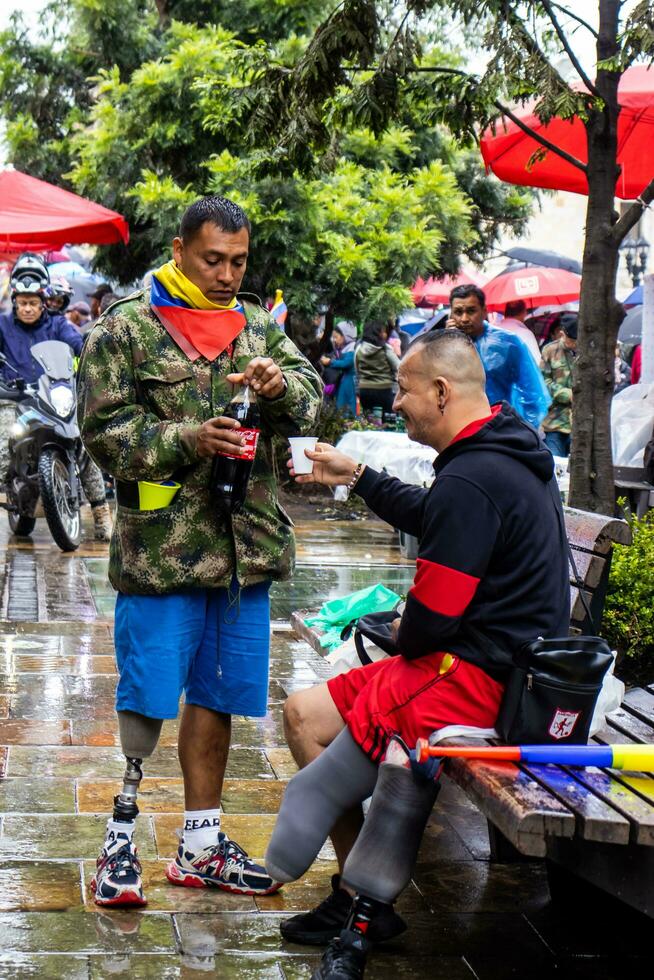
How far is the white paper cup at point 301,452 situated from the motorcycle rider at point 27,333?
6534mm

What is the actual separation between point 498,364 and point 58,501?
11.7ft

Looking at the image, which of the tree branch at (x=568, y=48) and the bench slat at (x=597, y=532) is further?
the tree branch at (x=568, y=48)

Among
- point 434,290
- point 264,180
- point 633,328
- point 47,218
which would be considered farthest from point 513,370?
point 434,290

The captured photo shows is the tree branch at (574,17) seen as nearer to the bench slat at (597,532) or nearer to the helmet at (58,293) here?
the bench slat at (597,532)

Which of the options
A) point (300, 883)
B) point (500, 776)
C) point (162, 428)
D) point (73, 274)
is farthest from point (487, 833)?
point (73, 274)

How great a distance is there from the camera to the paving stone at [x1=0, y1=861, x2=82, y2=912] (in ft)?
11.8

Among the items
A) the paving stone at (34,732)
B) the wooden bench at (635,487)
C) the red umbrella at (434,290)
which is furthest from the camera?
the red umbrella at (434,290)

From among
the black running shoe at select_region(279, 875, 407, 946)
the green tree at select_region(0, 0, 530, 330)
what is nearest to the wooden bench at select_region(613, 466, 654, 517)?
the green tree at select_region(0, 0, 530, 330)

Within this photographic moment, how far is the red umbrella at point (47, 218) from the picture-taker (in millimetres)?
12508

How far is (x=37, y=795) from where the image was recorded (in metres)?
4.46

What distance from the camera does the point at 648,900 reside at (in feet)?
9.53

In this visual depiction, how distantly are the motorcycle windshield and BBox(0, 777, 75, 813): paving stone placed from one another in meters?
5.55

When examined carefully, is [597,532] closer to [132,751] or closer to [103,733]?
[132,751]

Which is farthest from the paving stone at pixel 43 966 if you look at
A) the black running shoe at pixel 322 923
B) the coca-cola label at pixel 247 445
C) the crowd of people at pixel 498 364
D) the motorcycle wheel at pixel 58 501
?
the motorcycle wheel at pixel 58 501
